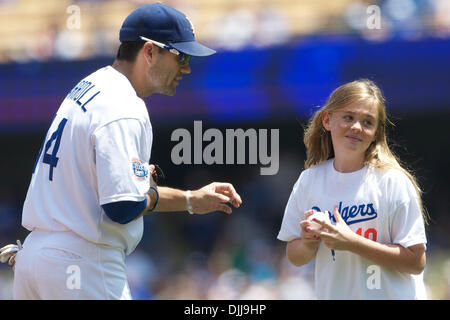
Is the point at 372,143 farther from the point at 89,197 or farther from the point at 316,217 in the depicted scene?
the point at 89,197

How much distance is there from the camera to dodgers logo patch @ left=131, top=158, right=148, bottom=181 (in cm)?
275

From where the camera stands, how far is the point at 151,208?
2.93 meters

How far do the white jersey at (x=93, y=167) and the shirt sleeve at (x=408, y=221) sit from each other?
1056 mm

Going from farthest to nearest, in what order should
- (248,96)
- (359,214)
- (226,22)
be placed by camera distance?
(226,22)
(248,96)
(359,214)

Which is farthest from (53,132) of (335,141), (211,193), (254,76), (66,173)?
(254,76)

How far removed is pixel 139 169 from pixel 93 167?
0.62ft

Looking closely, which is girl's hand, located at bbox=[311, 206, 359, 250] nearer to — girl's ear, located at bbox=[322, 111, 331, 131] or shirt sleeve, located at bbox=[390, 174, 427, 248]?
shirt sleeve, located at bbox=[390, 174, 427, 248]

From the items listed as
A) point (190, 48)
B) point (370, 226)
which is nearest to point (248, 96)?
point (190, 48)

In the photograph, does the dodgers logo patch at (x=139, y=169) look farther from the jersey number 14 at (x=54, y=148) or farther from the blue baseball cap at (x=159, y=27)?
the blue baseball cap at (x=159, y=27)

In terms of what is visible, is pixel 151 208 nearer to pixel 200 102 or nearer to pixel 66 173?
pixel 66 173

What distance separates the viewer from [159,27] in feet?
10.0

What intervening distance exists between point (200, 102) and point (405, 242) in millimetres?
6311

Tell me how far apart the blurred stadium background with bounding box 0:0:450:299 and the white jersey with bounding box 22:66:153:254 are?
16.6ft

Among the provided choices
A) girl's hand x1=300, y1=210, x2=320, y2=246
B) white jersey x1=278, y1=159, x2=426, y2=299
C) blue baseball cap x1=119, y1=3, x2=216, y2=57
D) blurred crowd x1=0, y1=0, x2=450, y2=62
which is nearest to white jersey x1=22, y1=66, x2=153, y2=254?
blue baseball cap x1=119, y1=3, x2=216, y2=57
